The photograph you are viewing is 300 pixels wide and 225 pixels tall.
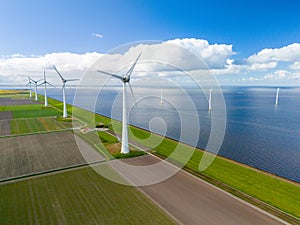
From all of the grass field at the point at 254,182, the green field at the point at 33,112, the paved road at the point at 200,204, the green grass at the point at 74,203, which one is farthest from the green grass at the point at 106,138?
the green field at the point at 33,112

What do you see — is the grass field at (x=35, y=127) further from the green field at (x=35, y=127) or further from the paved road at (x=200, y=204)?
the paved road at (x=200, y=204)

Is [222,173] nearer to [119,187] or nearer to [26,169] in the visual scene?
[119,187]

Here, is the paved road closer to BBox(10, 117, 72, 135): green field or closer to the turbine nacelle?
the turbine nacelle

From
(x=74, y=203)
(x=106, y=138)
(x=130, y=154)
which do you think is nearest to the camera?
(x=74, y=203)

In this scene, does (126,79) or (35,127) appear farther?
(35,127)

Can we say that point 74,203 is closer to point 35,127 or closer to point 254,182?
point 254,182

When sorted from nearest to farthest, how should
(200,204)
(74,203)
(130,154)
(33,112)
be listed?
(74,203)
(200,204)
(130,154)
(33,112)

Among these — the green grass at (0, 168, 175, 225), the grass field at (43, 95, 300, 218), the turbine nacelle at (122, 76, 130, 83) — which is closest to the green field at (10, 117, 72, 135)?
the green grass at (0, 168, 175, 225)

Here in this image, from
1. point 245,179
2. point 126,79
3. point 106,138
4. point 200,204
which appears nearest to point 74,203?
point 200,204
